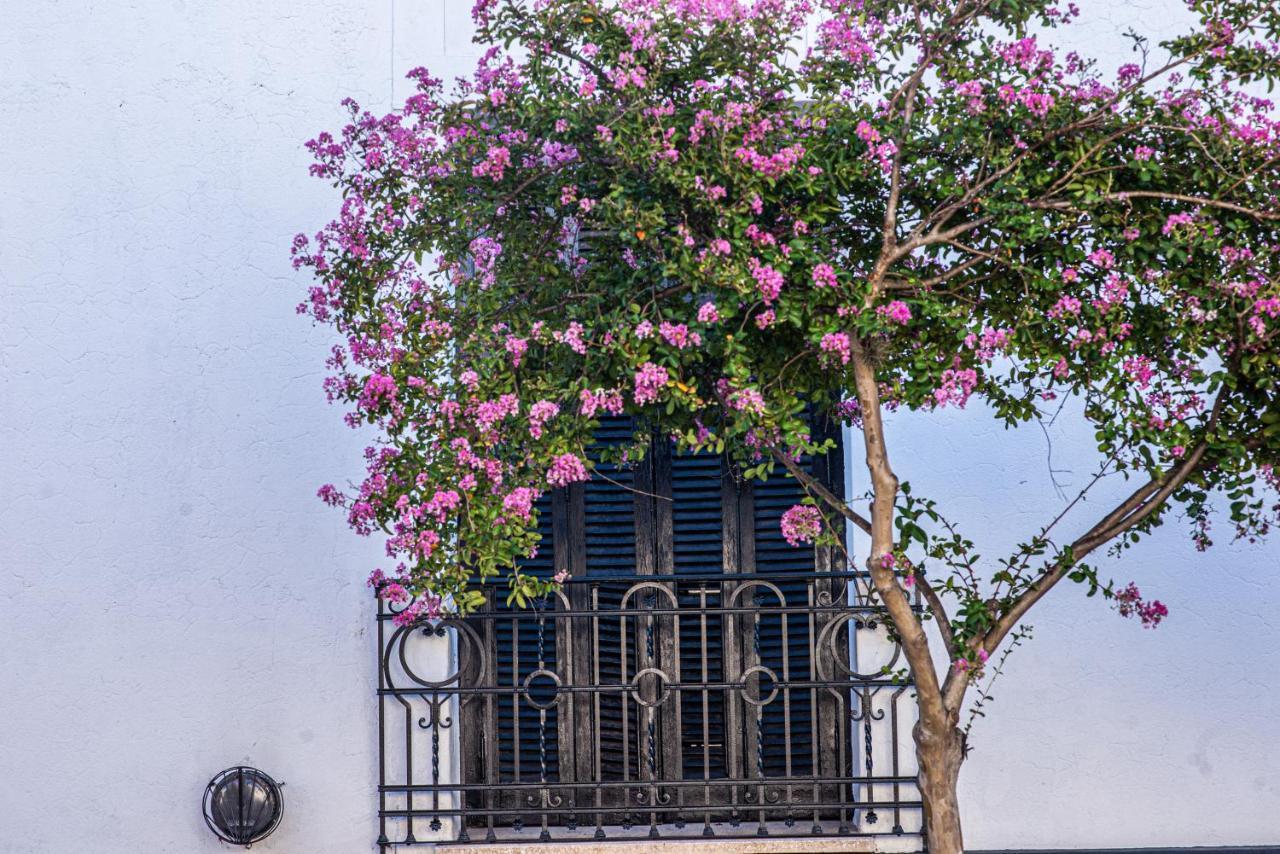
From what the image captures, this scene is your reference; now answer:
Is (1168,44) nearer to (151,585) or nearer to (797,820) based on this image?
(797,820)

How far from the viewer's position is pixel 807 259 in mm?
3695

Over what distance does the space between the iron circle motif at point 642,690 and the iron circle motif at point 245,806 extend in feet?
4.53

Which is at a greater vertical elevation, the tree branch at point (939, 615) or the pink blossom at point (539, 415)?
the pink blossom at point (539, 415)

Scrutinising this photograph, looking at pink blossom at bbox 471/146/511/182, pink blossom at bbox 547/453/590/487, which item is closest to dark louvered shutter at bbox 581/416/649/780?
pink blossom at bbox 547/453/590/487

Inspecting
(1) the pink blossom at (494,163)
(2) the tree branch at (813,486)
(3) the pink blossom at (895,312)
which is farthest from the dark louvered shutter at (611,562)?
(3) the pink blossom at (895,312)

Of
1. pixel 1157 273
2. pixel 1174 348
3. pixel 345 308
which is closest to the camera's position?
pixel 1157 273

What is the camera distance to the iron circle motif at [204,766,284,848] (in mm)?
5258

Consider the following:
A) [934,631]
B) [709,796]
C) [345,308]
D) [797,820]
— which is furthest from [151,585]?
[934,631]

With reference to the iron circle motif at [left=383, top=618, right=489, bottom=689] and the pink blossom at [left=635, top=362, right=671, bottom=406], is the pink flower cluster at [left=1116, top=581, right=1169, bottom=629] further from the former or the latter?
the iron circle motif at [left=383, top=618, right=489, bottom=689]

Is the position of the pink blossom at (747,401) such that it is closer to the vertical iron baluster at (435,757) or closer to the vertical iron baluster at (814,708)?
the vertical iron baluster at (814,708)

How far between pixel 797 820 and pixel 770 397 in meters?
2.23

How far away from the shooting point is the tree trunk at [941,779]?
394cm

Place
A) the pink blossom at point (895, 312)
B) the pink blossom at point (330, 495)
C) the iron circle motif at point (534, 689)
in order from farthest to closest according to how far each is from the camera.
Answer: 1. the iron circle motif at point (534, 689)
2. the pink blossom at point (330, 495)
3. the pink blossom at point (895, 312)

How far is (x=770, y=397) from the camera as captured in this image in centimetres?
396
